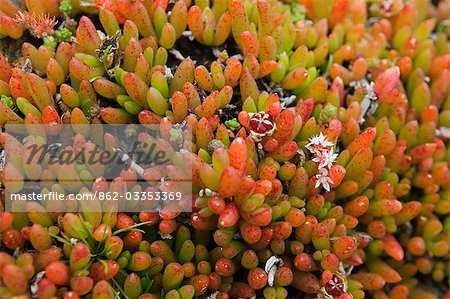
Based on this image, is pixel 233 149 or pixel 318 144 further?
pixel 318 144

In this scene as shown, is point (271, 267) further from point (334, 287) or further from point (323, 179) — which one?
point (323, 179)

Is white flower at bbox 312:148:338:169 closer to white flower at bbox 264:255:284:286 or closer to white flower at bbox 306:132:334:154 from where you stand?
white flower at bbox 306:132:334:154

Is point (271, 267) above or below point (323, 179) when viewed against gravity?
below

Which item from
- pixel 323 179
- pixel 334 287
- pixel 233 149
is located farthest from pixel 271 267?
pixel 233 149

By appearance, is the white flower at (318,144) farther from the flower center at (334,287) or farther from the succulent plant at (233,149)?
the flower center at (334,287)

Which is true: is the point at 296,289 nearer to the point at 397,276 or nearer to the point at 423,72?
the point at 397,276

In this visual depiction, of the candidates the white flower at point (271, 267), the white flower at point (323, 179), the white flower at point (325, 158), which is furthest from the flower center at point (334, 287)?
the white flower at point (325, 158)
